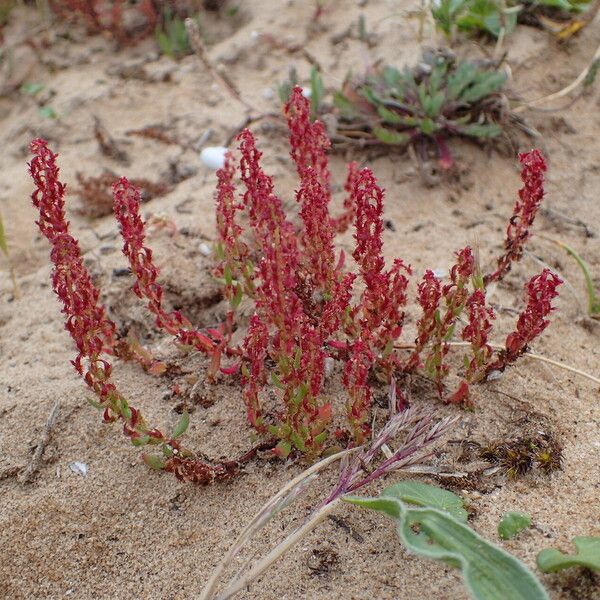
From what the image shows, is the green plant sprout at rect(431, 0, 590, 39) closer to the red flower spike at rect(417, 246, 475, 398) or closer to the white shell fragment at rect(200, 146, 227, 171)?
the white shell fragment at rect(200, 146, 227, 171)

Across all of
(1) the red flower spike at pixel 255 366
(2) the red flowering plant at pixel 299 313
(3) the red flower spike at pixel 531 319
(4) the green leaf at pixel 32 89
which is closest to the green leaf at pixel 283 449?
(2) the red flowering plant at pixel 299 313

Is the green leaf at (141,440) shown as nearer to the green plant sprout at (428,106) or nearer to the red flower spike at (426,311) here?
the red flower spike at (426,311)

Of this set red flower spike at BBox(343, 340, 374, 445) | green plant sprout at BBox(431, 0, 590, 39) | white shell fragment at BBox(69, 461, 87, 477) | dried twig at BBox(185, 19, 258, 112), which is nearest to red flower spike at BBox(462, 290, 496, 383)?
red flower spike at BBox(343, 340, 374, 445)

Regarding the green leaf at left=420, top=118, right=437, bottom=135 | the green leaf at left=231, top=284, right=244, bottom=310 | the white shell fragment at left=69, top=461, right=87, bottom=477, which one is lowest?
the white shell fragment at left=69, top=461, right=87, bottom=477

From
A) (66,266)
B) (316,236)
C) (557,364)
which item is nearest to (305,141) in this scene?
(316,236)

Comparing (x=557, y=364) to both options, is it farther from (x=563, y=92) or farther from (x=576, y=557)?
(x=563, y=92)

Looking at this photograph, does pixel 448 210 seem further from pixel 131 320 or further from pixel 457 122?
pixel 131 320
